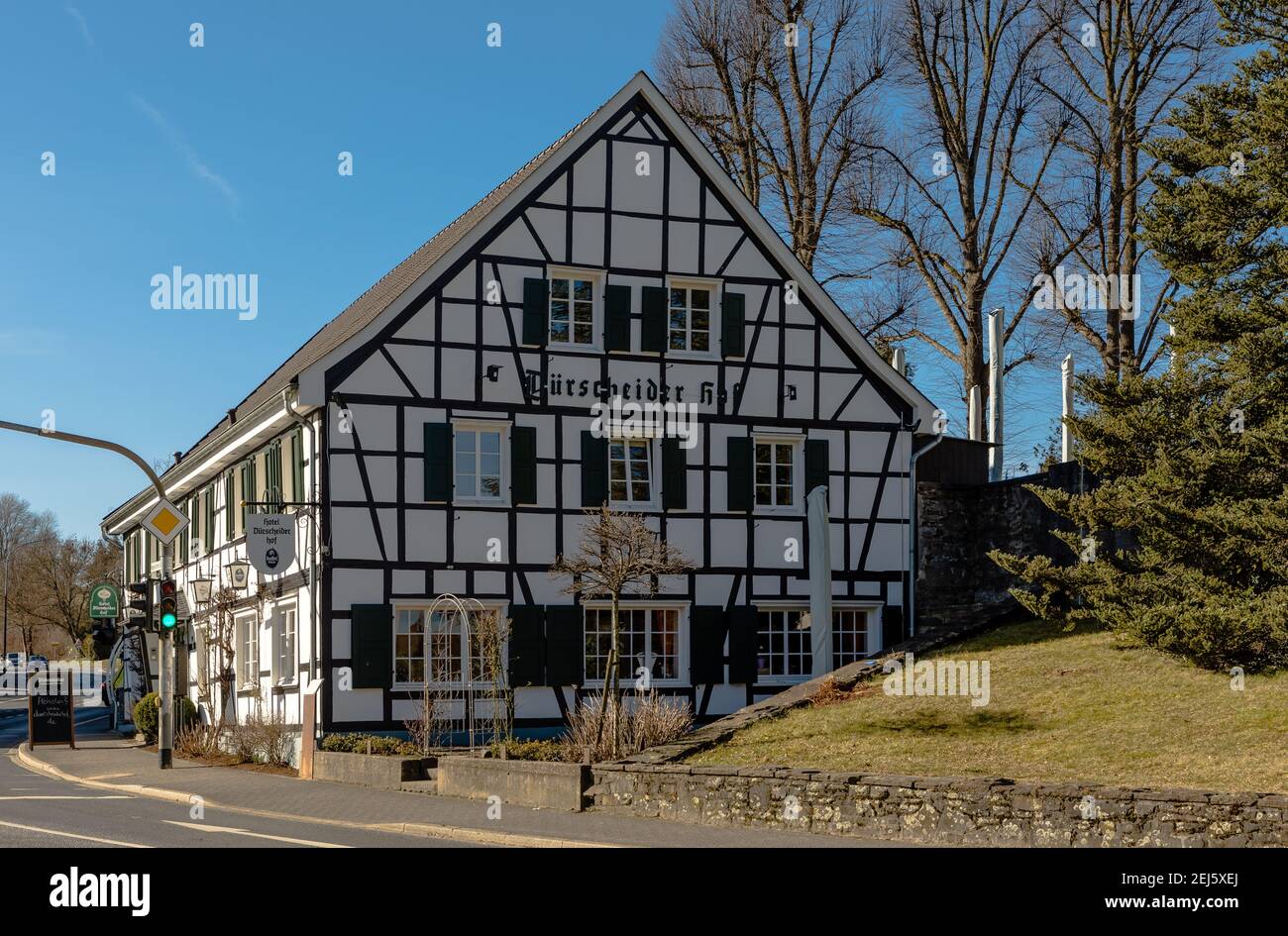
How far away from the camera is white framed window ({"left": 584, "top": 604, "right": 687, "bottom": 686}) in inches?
999

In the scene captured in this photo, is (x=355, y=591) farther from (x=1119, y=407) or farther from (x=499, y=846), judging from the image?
(x=1119, y=407)

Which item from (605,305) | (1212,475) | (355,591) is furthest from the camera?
(605,305)

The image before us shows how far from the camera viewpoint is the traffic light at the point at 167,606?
23.0m

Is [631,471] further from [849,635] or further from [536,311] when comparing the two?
[849,635]

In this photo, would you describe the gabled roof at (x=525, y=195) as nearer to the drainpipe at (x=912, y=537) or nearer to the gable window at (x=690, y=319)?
the drainpipe at (x=912, y=537)

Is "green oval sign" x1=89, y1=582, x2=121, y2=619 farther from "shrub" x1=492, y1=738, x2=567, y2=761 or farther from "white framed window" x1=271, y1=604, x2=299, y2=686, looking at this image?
"shrub" x1=492, y1=738, x2=567, y2=761

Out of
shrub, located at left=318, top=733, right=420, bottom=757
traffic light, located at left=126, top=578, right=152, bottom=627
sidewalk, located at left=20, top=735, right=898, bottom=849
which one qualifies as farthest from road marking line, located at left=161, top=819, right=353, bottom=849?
traffic light, located at left=126, top=578, right=152, bottom=627

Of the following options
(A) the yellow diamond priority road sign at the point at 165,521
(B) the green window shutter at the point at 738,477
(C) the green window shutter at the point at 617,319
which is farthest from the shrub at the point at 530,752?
(C) the green window shutter at the point at 617,319

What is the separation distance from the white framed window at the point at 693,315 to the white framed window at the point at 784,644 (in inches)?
184

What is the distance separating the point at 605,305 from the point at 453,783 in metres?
9.57

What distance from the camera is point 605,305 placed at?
25.8 m

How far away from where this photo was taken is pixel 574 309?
25.9 m

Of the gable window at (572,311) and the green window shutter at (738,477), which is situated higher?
the gable window at (572,311)
